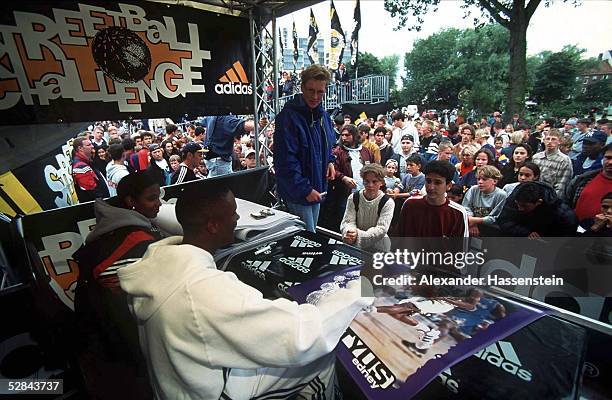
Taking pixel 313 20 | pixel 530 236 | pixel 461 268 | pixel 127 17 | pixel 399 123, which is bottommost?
pixel 530 236

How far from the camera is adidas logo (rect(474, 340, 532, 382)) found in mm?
703

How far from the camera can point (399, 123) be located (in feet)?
16.2

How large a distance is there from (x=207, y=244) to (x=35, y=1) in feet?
6.66

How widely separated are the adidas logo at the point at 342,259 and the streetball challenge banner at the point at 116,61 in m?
1.91

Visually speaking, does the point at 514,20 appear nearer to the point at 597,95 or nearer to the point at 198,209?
the point at 198,209

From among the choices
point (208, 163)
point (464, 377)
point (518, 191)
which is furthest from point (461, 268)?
point (208, 163)

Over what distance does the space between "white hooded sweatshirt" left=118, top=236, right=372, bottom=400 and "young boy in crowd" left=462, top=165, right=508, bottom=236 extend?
1888 mm

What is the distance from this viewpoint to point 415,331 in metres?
0.76

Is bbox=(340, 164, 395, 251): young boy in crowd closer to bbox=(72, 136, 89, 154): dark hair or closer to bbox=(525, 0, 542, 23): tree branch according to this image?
bbox=(525, 0, 542, 23): tree branch

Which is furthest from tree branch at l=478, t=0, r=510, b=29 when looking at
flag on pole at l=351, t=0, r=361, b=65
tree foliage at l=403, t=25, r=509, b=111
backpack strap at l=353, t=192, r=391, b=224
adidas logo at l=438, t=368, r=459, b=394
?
tree foliage at l=403, t=25, r=509, b=111

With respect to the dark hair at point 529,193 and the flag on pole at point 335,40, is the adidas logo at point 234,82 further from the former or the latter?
the flag on pole at point 335,40

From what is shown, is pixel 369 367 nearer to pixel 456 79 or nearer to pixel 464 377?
pixel 464 377

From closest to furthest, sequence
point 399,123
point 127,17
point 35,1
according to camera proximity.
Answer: point 35,1
point 127,17
point 399,123

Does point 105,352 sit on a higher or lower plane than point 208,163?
lower
